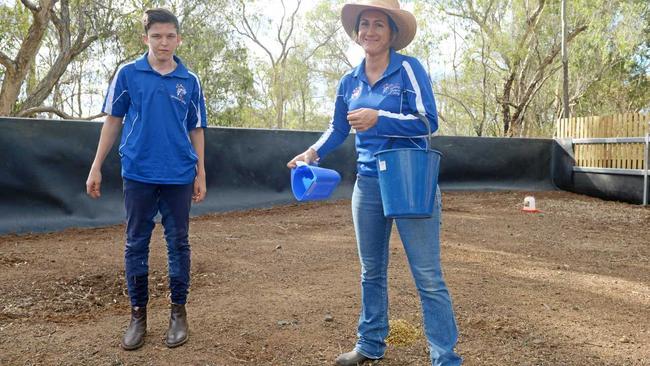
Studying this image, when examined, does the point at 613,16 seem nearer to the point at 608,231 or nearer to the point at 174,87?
the point at 608,231

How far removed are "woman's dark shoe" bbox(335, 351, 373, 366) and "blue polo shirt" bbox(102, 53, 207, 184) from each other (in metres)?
1.15

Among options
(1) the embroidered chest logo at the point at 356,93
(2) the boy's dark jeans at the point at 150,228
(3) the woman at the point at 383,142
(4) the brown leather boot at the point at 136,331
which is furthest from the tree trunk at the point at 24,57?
(1) the embroidered chest logo at the point at 356,93

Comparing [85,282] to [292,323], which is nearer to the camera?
[292,323]

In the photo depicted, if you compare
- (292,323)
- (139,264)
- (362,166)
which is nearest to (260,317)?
(292,323)

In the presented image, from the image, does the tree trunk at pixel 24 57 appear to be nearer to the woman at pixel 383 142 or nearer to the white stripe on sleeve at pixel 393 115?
the woman at pixel 383 142

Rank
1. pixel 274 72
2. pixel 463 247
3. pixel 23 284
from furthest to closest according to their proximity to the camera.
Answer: pixel 274 72
pixel 463 247
pixel 23 284

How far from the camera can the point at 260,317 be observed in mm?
3092

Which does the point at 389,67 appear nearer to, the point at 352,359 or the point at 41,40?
the point at 352,359

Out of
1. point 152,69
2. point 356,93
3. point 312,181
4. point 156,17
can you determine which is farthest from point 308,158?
point 156,17

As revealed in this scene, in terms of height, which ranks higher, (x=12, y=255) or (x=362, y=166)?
(x=362, y=166)

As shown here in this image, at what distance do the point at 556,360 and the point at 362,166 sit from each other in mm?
1300

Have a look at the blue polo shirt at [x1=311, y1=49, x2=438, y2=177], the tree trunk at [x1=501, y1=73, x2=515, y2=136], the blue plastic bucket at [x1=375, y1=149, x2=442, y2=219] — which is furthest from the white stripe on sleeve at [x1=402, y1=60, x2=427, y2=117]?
the tree trunk at [x1=501, y1=73, x2=515, y2=136]

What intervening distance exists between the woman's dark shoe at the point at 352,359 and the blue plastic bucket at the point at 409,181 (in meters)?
0.75

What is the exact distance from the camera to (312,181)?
97.1 inches
